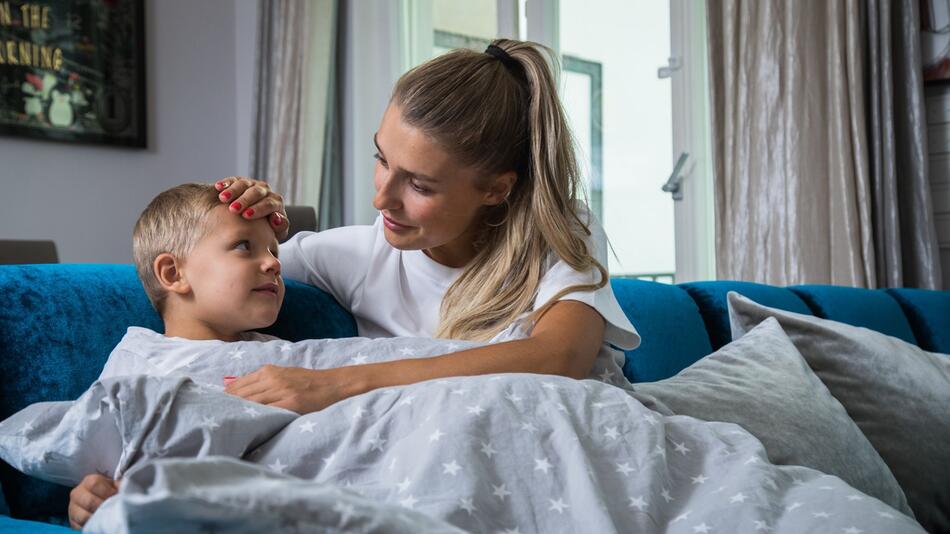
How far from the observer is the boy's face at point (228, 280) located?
3.85ft

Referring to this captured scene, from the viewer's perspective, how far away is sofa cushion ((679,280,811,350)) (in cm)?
179

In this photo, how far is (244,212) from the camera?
48.0 inches

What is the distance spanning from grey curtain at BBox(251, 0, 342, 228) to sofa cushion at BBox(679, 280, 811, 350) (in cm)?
253

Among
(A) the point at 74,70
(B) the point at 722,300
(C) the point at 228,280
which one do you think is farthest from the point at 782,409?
(A) the point at 74,70

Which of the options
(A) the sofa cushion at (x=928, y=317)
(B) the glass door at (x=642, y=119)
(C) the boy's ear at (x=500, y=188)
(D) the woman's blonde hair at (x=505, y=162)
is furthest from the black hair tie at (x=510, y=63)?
(B) the glass door at (x=642, y=119)

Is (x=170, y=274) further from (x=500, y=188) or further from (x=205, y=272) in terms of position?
(x=500, y=188)

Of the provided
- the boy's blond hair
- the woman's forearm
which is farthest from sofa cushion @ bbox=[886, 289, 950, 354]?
the boy's blond hair

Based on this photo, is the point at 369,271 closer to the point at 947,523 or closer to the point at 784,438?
the point at 784,438

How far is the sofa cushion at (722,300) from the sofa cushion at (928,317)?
1.30 ft

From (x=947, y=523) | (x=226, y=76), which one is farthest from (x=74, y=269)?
(x=226, y=76)

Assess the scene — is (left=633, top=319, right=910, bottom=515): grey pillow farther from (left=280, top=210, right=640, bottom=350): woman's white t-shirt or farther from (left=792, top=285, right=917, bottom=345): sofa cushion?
(left=792, top=285, right=917, bottom=345): sofa cushion

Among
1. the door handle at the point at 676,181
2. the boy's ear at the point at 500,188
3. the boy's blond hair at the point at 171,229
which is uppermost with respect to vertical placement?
the door handle at the point at 676,181

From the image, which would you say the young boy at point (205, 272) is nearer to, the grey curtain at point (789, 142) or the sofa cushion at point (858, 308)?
the sofa cushion at point (858, 308)

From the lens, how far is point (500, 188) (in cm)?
140
